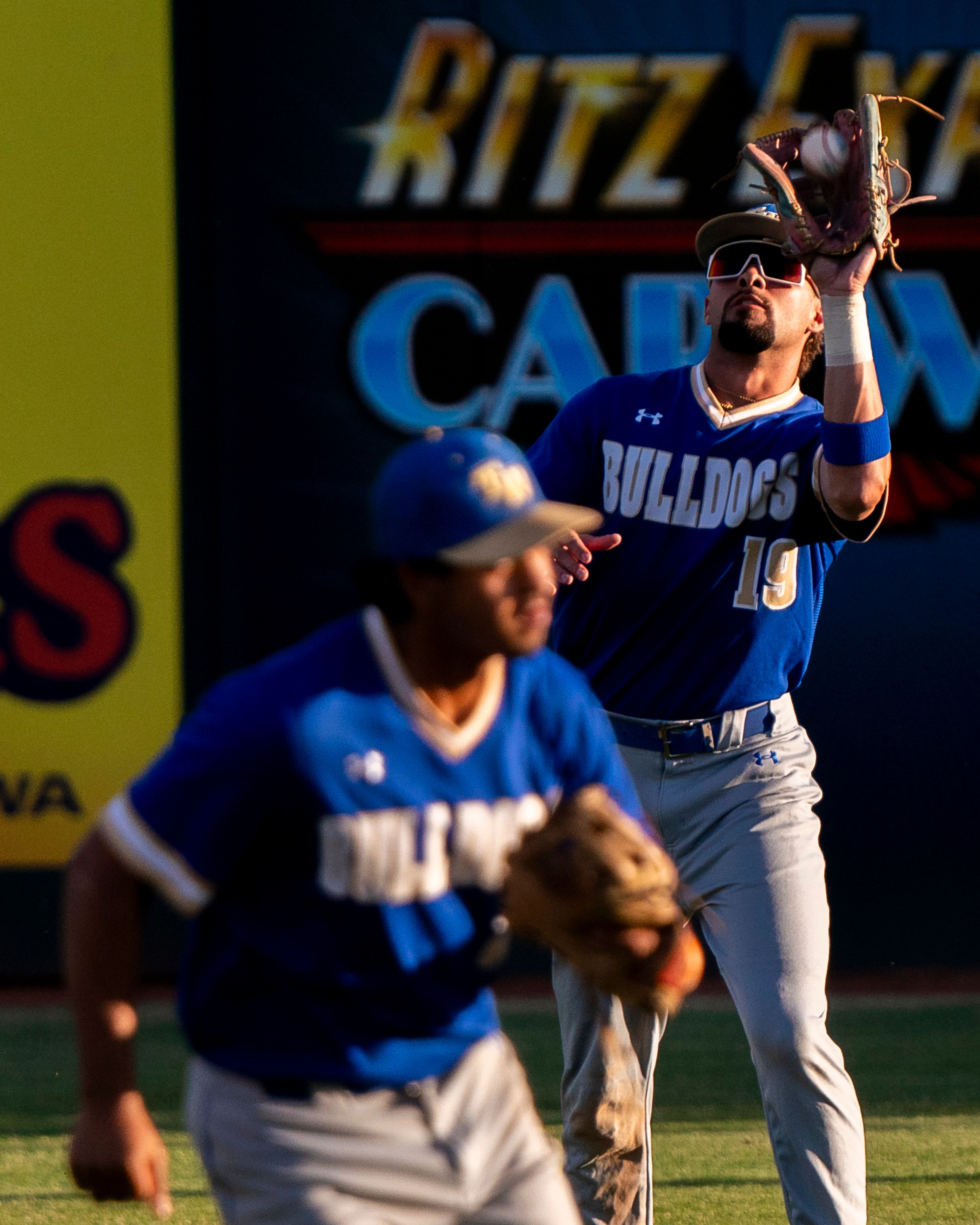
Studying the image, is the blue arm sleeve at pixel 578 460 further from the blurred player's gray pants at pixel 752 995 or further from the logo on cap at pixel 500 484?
the logo on cap at pixel 500 484

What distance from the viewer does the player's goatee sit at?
4.05 m

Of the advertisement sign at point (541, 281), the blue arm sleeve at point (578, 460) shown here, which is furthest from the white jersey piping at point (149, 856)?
the advertisement sign at point (541, 281)

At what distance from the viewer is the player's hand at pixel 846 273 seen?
12.1 ft

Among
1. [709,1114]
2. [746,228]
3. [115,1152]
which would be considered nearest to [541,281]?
[746,228]

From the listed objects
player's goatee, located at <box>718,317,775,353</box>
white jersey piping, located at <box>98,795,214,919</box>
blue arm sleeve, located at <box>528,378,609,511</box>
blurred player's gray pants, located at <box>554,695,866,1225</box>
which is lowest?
blurred player's gray pants, located at <box>554,695,866,1225</box>

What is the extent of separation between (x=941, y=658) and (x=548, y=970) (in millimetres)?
2081

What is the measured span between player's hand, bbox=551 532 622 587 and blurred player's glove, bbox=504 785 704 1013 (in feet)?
4.35

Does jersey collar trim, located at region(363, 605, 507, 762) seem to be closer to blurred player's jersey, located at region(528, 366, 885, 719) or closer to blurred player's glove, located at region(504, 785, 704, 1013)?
blurred player's glove, located at region(504, 785, 704, 1013)

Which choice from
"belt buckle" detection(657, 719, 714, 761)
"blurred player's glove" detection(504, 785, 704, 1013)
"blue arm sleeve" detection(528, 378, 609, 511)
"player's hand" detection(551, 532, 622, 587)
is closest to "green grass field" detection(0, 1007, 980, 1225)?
"belt buckle" detection(657, 719, 714, 761)

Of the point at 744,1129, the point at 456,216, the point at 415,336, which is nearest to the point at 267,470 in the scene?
the point at 415,336

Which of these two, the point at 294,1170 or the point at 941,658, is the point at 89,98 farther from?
the point at 294,1170

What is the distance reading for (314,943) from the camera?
2.37m

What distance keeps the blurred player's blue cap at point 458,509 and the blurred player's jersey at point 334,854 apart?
150 mm

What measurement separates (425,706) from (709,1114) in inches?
130
